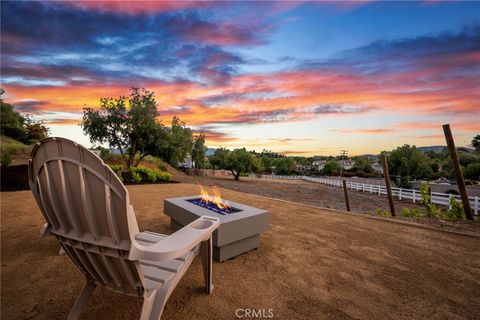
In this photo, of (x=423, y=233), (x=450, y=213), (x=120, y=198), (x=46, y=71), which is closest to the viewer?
(x=120, y=198)

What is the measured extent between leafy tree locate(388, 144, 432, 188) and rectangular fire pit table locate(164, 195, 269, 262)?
46.2 metres

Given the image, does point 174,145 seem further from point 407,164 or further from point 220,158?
point 407,164

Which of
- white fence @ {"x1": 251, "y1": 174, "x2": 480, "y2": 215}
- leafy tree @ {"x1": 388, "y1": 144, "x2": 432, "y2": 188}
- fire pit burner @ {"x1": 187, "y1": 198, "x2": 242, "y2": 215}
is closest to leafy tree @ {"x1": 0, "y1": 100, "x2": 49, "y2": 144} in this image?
fire pit burner @ {"x1": 187, "y1": 198, "x2": 242, "y2": 215}

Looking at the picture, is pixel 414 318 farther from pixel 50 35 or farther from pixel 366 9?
pixel 50 35

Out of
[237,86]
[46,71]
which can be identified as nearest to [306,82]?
[237,86]

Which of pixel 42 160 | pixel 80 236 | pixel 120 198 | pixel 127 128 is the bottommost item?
pixel 80 236

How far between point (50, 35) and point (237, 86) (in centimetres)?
696

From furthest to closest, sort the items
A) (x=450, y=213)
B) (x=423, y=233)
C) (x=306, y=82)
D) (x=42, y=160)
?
(x=306, y=82) < (x=450, y=213) < (x=423, y=233) < (x=42, y=160)

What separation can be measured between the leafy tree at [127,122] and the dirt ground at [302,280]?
12.0 meters

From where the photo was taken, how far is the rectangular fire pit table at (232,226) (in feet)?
8.60

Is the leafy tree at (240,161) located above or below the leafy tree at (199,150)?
below

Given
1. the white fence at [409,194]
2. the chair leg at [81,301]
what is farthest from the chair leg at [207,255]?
the white fence at [409,194]

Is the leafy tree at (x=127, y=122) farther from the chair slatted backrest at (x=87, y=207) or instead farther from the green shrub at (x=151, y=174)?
the chair slatted backrest at (x=87, y=207)

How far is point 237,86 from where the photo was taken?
35.5 ft
